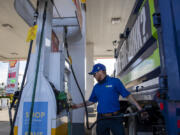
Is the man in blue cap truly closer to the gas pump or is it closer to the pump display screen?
the gas pump

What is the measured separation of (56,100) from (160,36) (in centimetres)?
126

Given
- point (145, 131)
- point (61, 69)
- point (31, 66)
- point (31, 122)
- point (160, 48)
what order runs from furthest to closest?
point (145, 131) < point (61, 69) < point (31, 66) < point (31, 122) < point (160, 48)

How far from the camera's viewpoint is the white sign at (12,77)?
906cm

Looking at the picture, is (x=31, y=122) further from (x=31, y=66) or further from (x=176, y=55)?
(x=176, y=55)

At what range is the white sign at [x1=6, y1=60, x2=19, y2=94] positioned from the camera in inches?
357

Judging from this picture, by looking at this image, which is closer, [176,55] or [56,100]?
[176,55]

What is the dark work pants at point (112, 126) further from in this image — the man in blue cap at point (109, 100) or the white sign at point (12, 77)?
the white sign at point (12, 77)

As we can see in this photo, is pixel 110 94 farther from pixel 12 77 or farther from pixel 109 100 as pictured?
pixel 12 77

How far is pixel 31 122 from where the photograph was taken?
1.71 metres

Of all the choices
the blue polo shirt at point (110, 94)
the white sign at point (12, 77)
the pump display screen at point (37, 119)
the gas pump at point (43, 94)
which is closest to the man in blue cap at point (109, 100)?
the blue polo shirt at point (110, 94)

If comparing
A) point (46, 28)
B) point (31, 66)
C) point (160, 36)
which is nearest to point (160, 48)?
point (160, 36)

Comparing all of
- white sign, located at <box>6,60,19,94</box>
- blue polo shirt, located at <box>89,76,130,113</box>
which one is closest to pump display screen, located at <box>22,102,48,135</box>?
blue polo shirt, located at <box>89,76,130,113</box>

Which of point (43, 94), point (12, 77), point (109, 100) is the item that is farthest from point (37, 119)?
point (12, 77)

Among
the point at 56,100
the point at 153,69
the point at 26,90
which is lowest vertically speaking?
the point at 56,100
